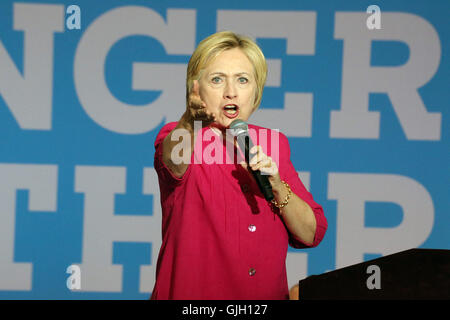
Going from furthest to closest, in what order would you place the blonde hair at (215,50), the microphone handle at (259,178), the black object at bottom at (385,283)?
the blonde hair at (215,50)
the microphone handle at (259,178)
the black object at bottom at (385,283)

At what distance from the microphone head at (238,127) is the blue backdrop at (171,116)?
5.02 feet

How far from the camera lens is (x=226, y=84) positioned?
1.44 meters

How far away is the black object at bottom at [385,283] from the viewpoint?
110 centimetres

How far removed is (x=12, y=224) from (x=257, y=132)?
214cm

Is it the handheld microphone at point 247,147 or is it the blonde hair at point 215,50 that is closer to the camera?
the handheld microphone at point 247,147

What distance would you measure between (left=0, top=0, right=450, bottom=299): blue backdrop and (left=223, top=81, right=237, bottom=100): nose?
4.87 feet

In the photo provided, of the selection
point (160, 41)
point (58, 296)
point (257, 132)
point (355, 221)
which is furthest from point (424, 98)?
point (58, 296)

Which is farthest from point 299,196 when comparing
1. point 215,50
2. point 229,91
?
point 215,50

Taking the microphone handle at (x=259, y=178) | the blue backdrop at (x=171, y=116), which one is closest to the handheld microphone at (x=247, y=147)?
the microphone handle at (x=259, y=178)

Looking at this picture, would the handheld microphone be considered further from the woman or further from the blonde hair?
the blonde hair

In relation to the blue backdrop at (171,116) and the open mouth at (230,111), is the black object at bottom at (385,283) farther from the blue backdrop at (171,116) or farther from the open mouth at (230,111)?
the blue backdrop at (171,116)

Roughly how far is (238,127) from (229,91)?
0.12m

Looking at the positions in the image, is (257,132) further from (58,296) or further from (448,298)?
(58,296)

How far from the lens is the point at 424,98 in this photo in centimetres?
300
